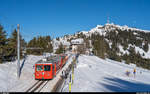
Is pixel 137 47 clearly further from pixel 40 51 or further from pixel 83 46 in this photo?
pixel 40 51

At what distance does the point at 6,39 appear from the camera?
87.3 ft

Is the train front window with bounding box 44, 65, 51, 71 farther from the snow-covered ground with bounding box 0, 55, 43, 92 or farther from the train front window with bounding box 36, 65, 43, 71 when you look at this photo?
the snow-covered ground with bounding box 0, 55, 43, 92

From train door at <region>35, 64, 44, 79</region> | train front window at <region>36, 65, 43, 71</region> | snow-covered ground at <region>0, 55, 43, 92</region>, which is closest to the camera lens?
snow-covered ground at <region>0, 55, 43, 92</region>

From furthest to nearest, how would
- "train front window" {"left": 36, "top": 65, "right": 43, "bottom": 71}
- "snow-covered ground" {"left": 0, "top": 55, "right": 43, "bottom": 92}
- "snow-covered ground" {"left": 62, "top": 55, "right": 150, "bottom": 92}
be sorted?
"train front window" {"left": 36, "top": 65, "right": 43, "bottom": 71} → "snow-covered ground" {"left": 62, "top": 55, "right": 150, "bottom": 92} → "snow-covered ground" {"left": 0, "top": 55, "right": 43, "bottom": 92}

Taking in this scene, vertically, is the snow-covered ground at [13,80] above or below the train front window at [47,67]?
below

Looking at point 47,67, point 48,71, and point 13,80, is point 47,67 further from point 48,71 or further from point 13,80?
point 13,80

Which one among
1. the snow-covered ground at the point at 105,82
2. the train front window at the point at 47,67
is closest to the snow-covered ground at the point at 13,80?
Result: the train front window at the point at 47,67

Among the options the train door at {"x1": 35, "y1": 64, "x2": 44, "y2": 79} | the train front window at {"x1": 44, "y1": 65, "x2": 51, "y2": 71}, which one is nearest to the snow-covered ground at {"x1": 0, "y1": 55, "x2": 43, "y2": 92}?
the train door at {"x1": 35, "y1": 64, "x2": 44, "y2": 79}

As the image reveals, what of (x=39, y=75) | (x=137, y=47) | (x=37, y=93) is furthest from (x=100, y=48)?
(x=137, y=47)

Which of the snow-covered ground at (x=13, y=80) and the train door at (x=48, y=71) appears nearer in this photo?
the snow-covered ground at (x=13, y=80)

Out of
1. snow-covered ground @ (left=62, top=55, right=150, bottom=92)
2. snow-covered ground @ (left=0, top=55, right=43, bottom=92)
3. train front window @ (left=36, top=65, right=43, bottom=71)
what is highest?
train front window @ (left=36, top=65, right=43, bottom=71)

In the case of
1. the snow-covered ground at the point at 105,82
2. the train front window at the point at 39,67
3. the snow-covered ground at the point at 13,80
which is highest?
the train front window at the point at 39,67

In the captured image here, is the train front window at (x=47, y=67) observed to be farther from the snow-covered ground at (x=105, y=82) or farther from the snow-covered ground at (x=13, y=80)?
Result: the snow-covered ground at (x=105, y=82)

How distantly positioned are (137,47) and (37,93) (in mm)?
176984
